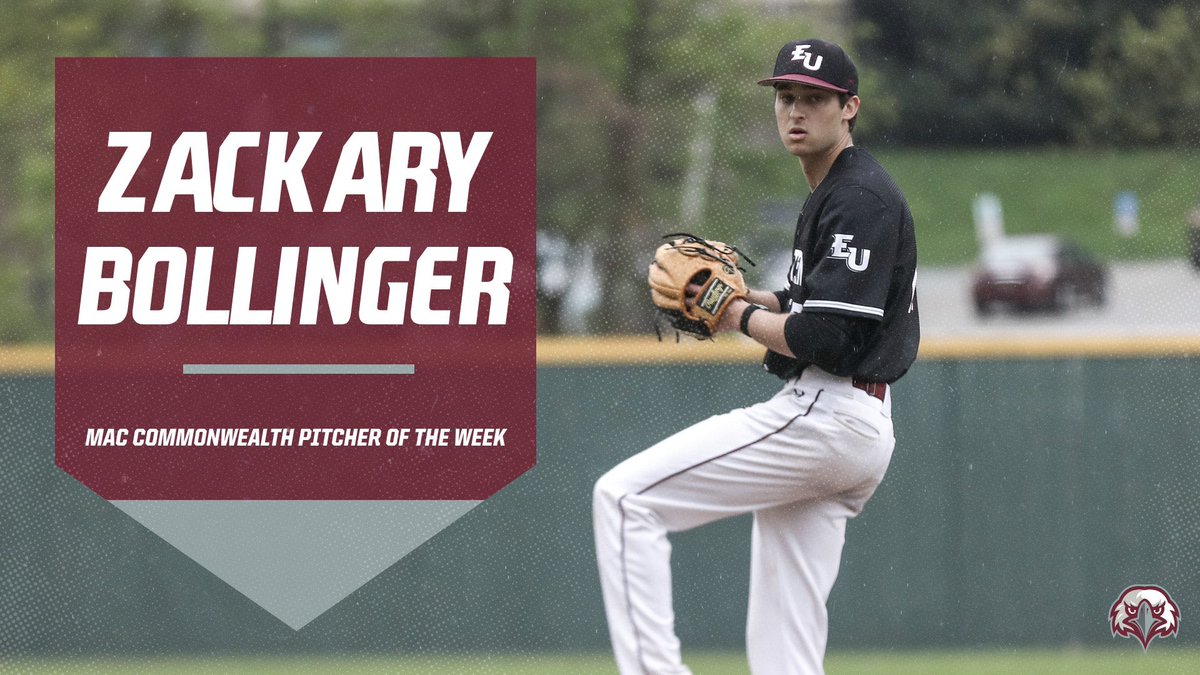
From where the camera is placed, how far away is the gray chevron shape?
5.21m

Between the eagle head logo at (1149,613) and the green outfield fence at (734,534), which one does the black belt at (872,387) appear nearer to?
the green outfield fence at (734,534)

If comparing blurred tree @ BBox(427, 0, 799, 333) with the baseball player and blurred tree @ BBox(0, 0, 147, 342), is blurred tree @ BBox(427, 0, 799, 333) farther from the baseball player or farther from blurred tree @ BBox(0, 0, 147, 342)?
the baseball player

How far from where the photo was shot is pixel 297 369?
5641 mm

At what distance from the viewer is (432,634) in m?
5.33

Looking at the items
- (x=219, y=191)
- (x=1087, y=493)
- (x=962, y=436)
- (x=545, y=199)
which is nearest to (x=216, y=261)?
(x=219, y=191)

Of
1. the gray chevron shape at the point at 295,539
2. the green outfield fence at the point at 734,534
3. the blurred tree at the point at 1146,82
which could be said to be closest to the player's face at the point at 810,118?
the green outfield fence at the point at 734,534

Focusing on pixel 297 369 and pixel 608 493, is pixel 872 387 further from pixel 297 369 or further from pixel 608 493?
pixel 297 369

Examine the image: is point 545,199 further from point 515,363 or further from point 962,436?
point 962,436

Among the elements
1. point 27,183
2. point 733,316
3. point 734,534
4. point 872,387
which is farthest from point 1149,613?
point 27,183

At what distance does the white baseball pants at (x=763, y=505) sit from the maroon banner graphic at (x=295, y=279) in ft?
7.76

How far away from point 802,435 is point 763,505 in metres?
0.17

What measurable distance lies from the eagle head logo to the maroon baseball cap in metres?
2.98

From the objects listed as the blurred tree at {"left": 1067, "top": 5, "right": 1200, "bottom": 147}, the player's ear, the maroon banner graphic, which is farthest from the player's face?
the blurred tree at {"left": 1067, "top": 5, "right": 1200, "bottom": 147}

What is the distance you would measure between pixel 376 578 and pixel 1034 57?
3.24 m
